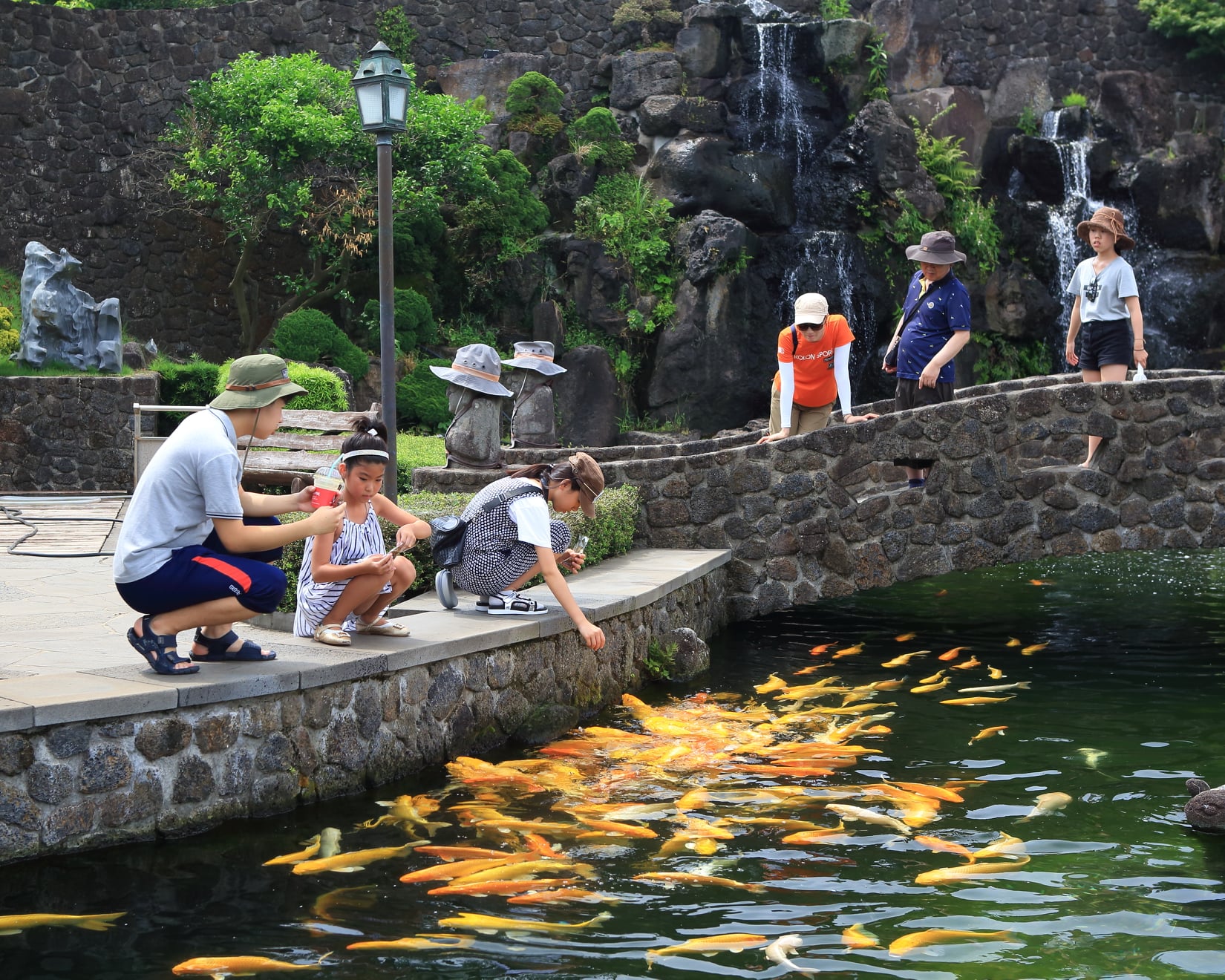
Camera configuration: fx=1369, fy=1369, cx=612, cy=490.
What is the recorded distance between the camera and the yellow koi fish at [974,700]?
8141 millimetres

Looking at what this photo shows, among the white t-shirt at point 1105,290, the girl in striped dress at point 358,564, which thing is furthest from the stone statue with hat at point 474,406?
the white t-shirt at point 1105,290

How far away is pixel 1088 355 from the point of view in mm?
9836

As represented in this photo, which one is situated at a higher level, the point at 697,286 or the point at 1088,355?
the point at 697,286

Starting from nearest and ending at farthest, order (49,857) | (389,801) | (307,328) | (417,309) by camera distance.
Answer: (49,857), (389,801), (307,328), (417,309)

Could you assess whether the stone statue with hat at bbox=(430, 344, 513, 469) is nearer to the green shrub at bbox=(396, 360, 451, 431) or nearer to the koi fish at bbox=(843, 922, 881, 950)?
the koi fish at bbox=(843, 922, 881, 950)

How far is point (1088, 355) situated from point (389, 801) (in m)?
6.35

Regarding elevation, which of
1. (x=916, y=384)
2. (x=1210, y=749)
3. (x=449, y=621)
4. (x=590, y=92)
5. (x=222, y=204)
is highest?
(x=590, y=92)

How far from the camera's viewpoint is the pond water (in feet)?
14.1

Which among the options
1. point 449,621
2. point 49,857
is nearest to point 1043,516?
point 449,621

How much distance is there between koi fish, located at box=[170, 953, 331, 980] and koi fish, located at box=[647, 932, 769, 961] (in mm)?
1071

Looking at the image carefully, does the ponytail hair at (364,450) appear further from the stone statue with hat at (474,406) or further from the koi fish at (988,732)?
the stone statue with hat at (474,406)

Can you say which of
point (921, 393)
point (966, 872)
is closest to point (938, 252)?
point (921, 393)

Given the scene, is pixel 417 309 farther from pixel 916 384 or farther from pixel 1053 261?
pixel 916 384

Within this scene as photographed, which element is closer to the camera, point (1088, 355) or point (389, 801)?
point (389, 801)
